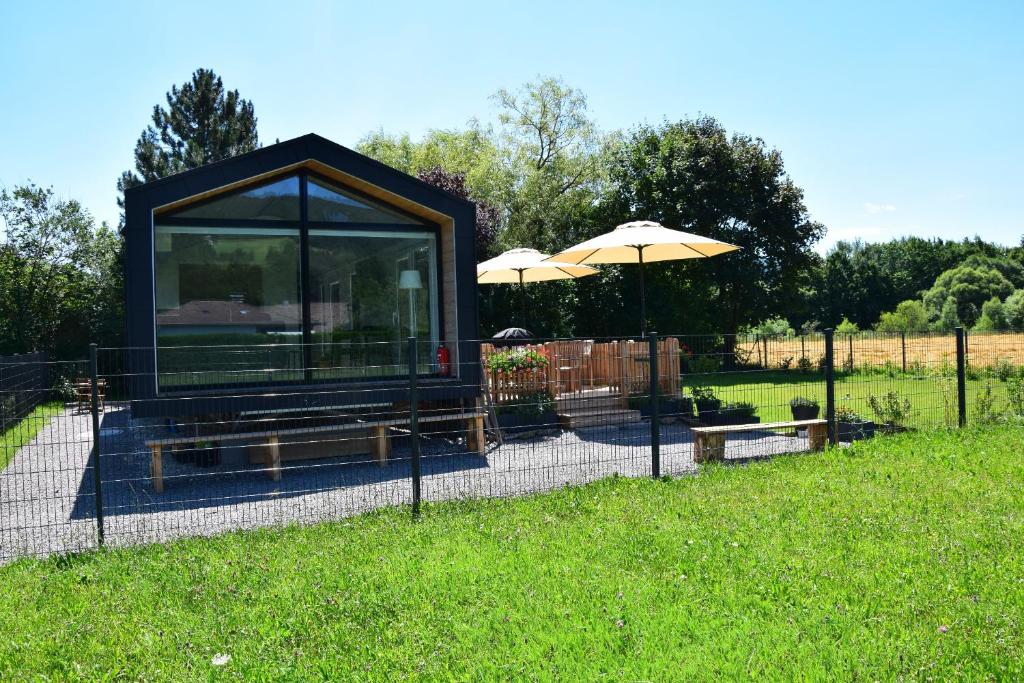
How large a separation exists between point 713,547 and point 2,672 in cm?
451

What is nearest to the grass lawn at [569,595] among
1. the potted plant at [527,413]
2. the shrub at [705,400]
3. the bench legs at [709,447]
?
the bench legs at [709,447]

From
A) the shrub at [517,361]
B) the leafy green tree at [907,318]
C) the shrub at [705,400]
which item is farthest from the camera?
the leafy green tree at [907,318]

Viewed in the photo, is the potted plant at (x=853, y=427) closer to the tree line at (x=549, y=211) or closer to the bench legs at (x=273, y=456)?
the bench legs at (x=273, y=456)

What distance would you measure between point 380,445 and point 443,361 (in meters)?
2.22

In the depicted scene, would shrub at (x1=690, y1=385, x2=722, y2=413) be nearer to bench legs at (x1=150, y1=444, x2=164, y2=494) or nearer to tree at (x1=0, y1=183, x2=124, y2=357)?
bench legs at (x1=150, y1=444, x2=164, y2=494)

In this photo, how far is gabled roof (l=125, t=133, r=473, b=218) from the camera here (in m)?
10.1

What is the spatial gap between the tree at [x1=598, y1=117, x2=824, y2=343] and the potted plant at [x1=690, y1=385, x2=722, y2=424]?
15.5 metres

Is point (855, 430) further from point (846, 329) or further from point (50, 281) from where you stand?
point (846, 329)

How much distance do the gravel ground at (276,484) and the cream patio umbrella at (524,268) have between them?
4.88 meters

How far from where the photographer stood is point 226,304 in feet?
35.0

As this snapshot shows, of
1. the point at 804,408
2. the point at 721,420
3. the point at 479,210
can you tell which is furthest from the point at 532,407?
the point at 479,210

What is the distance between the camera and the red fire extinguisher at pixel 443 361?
38.7 ft

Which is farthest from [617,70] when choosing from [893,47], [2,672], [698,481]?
[2,672]

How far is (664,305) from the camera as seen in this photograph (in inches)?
1126
